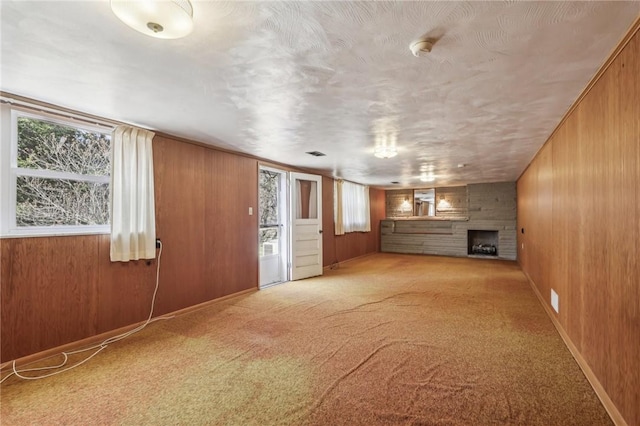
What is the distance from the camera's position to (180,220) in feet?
11.9

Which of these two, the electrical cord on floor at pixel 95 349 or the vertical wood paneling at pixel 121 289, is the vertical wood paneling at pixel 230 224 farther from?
the vertical wood paneling at pixel 121 289

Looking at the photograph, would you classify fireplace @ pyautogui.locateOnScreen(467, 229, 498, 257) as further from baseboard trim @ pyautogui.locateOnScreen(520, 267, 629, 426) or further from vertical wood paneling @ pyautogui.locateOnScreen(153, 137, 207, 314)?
vertical wood paneling @ pyautogui.locateOnScreen(153, 137, 207, 314)

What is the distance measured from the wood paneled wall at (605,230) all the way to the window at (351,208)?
4712 millimetres

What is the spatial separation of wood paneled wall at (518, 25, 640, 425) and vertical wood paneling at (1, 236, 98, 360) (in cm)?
401

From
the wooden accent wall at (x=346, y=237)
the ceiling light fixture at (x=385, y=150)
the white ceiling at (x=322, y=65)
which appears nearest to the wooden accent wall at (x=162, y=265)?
the white ceiling at (x=322, y=65)

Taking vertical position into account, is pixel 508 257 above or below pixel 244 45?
below

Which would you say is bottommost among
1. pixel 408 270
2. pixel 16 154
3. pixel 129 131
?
pixel 408 270

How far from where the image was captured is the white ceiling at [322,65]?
1.41m

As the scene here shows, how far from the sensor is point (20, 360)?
239 centimetres

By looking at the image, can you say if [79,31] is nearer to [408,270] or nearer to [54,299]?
[54,299]

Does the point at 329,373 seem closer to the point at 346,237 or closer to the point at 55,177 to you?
the point at 55,177

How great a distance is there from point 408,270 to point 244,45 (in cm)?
572

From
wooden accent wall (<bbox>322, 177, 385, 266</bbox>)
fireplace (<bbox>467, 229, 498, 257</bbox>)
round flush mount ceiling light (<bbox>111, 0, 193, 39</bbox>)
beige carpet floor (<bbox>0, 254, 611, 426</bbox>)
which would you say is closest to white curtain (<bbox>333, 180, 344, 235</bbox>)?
wooden accent wall (<bbox>322, 177, 385, 266</bbox>)

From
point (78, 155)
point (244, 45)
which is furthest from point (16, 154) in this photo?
point (244, 45)
